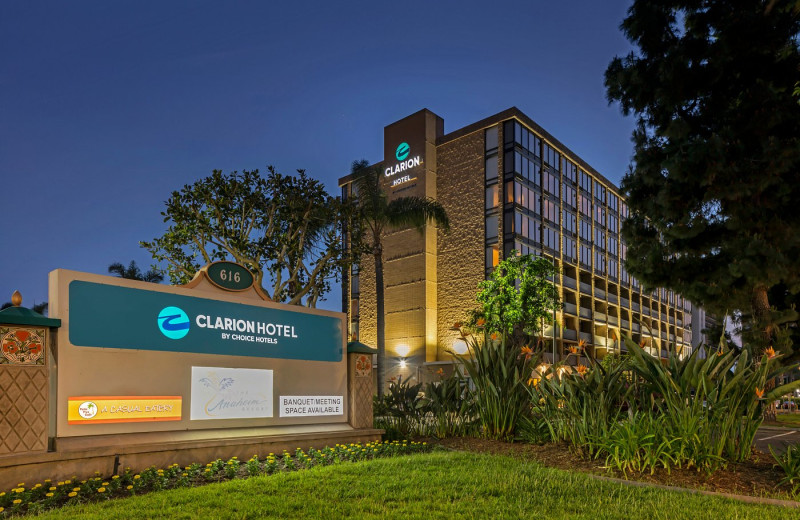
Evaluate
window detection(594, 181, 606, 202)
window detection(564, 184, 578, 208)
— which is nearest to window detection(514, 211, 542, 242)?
window detection(564, 184, 578, 208)

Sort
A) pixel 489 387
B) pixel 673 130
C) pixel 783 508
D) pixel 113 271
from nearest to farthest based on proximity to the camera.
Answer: pixel 783 508 → pixel 489 387 → pixel 673 130 → pixel 113 271

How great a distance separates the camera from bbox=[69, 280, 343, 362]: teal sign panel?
28.5 ft

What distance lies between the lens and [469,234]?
5119cm

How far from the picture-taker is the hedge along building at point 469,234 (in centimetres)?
5019

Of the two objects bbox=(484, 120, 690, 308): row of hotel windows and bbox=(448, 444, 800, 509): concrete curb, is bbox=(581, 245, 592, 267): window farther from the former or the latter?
bbox=(448, 444, 800, 509): concrete curb

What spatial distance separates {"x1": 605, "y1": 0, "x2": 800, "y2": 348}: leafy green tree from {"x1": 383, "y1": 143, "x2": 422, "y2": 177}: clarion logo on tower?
37.8 m

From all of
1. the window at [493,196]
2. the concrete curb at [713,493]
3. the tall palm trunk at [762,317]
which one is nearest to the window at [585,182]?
the window at [493,196]

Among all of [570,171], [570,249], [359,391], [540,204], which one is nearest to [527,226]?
[540,204]

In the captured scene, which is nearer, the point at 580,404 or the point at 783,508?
the point at 783,508

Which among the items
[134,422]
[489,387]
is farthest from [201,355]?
[489,387]

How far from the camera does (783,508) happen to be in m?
6.55

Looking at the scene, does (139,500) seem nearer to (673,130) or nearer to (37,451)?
(37,451)

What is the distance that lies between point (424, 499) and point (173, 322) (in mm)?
5114

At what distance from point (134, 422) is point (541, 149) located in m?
49.9
